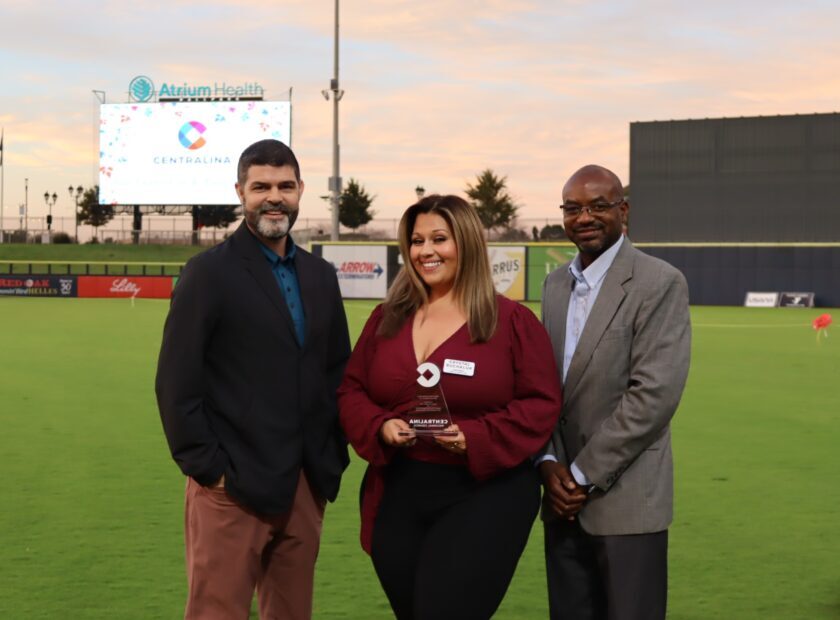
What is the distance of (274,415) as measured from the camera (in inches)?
156

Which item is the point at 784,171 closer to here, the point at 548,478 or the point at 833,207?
the point at 833,207

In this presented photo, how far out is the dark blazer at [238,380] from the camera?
388 cm

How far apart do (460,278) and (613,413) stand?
0.70 metres

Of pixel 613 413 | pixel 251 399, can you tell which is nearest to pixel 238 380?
pixel 251 399

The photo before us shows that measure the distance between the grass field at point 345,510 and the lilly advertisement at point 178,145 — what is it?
148ft

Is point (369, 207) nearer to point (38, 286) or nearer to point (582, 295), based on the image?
point (38, 286)

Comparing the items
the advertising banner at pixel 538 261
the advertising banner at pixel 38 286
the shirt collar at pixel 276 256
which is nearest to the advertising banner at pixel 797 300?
the advertising banner at pixel 538 261

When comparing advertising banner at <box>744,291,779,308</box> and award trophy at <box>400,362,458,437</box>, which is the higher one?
award trophy at <box>400,362,458,437</box>

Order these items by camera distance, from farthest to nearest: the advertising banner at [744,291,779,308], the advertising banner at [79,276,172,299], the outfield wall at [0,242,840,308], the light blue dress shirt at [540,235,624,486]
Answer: the advertising banner at [79,276,172,299]
the outfield wall at [0,242,840,308]
the advertising banner at [744,291,779,308]
the light blue dress shirt at [540,235,624,486]

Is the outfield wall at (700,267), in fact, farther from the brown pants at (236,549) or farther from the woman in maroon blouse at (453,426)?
the woman in maroon blouse at (453,426)

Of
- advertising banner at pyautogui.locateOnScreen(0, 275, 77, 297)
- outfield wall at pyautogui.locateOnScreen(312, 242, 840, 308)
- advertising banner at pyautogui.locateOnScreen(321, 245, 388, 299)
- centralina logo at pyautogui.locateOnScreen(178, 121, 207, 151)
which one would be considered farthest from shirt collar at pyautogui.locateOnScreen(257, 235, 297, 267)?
centralina logo at pyautogui.locateOnScreen(178, 121, 207, 151)

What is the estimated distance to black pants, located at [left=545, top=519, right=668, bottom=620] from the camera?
393 cm

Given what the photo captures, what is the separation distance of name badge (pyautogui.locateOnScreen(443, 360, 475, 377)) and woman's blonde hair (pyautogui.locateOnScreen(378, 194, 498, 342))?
0.09m

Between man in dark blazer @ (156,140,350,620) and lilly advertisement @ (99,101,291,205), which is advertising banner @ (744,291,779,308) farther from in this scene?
man in dark blazer @ (156,140,350,620)
